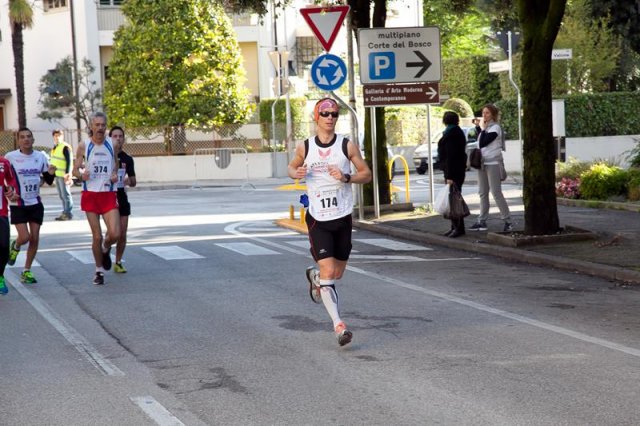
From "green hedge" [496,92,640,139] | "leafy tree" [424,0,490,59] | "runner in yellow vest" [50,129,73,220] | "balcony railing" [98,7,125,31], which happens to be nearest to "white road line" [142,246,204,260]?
"runner in yellow vest" [50,129,73,220]

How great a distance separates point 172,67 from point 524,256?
94.8ft

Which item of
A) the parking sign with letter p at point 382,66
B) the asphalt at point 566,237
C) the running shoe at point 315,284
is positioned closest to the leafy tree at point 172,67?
the asphalt at point 566,237

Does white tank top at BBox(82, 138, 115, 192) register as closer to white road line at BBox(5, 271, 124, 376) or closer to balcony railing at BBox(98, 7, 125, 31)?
white road line at BBox(5, 271, 124, 376)

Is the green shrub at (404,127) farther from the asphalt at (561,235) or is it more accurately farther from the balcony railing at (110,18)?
Answer: the asphalt at (561,235)

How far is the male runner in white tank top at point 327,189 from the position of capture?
9.73m

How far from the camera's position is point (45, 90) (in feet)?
155

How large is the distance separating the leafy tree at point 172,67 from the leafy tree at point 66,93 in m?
2.33

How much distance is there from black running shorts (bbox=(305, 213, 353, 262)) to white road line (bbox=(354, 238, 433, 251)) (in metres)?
7.65

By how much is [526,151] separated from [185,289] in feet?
17.9

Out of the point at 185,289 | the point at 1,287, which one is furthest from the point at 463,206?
the point at 1,287

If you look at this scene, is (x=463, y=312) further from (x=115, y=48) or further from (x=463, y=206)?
(x=115, y=48)

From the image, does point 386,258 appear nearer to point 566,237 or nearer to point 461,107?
point 566,237

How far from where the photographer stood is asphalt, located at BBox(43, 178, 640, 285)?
14318 mm

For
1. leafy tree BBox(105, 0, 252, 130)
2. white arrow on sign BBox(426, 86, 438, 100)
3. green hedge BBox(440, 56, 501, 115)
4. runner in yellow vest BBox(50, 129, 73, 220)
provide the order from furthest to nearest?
green hedge BBox(440, 56, 501, 115)
leafy tree BBox(105, 0, 252, 130)
runner in yellow vest BBox(50, 129, 73, 220)
white arrow on sign BBox(426, 86, 438, 100)
